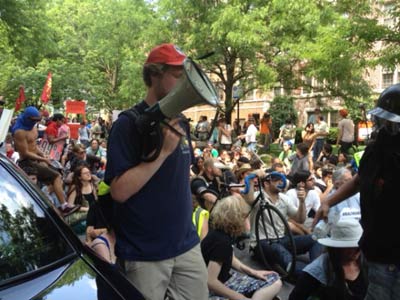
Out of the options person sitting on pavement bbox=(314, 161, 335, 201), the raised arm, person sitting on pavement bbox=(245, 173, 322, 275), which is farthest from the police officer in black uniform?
person sitting on pavement bbox=(314, 161, 335, 201)

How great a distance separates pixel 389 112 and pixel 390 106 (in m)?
0.05

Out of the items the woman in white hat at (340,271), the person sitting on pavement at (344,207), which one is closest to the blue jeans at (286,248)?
the person sitting on pavement at (344,207)

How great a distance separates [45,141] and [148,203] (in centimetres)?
1028

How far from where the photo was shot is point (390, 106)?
2482 mm

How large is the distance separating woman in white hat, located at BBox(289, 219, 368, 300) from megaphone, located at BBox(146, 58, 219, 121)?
1.58m

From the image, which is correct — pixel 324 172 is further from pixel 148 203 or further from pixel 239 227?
pixel 148 203

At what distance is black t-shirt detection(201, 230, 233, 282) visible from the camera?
4.11 meters

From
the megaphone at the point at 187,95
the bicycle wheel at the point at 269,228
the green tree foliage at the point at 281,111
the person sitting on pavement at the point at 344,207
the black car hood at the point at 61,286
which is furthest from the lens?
the green tree foliage at the point at 281,111

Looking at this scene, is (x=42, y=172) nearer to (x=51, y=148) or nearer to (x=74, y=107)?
(x=51, y=148)

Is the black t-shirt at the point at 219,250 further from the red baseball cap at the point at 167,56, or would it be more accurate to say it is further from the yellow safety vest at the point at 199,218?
the red baseball cap at the point at 167,56

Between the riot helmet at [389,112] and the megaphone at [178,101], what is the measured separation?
32.8 inches

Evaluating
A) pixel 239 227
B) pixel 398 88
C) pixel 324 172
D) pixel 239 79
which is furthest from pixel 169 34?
pixel 398 88

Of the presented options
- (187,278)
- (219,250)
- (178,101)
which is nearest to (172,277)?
(187,278)

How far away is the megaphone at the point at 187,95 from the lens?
2070mm
